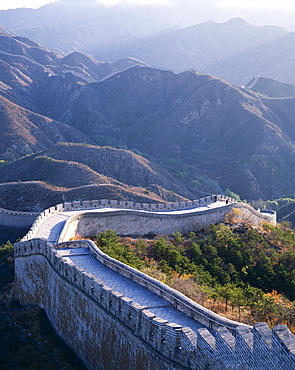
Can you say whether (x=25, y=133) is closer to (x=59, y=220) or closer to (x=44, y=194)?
(x=44, y=194)

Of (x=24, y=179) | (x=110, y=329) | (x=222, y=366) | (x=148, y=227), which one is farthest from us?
(x=24, y=179)

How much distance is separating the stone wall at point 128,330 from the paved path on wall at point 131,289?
0.20m

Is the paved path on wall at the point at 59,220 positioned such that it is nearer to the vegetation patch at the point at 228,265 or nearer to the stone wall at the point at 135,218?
the stone wall at the point at 135,218

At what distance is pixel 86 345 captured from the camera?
16219 millimetres

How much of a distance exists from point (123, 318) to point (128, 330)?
1.33ft

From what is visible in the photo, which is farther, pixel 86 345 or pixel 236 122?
pixel 236 122

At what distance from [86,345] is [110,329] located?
1869 millimetres

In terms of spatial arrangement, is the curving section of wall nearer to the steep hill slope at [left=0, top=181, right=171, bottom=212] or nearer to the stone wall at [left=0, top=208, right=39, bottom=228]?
the stone wall at [left=0, top=208, right=39, bottom=228]

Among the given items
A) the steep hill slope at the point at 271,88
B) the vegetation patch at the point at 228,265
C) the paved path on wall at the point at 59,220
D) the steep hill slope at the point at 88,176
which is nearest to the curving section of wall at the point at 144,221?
the paved path on wall at the point at 59,220

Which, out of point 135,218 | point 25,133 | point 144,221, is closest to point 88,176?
point 25,133

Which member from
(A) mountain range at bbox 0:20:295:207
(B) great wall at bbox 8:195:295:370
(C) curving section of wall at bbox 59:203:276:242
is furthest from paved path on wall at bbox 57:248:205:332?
(A) mountain range at bbox 0:20:295:207

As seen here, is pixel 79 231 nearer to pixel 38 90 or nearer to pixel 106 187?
pixel 106 187

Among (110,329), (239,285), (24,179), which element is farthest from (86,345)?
(24,179)

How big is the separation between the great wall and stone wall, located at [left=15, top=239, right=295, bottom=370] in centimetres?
2
